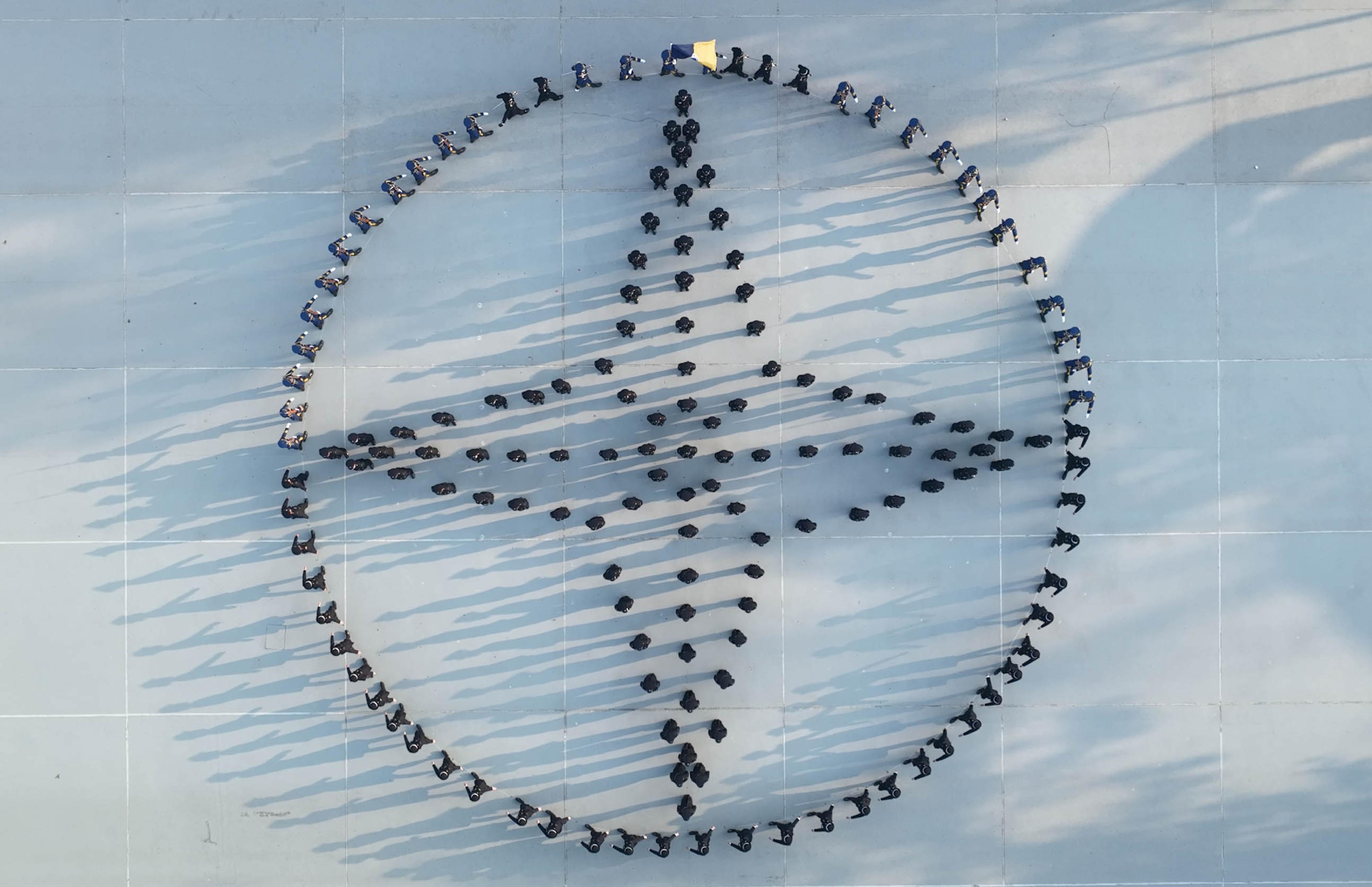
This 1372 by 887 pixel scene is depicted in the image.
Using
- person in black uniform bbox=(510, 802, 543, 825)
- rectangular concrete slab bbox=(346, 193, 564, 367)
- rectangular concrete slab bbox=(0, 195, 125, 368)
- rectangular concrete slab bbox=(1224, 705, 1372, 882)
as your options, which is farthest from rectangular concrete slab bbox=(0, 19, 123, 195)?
rectangular concrete slab bbox=(1224, 705, 1372, 882)

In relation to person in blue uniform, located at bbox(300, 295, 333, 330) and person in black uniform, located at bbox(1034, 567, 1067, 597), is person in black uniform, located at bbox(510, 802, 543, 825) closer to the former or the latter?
person in blue uniform, located at bbox(300, 295, 333, 330)

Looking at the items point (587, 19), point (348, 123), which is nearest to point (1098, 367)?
point (587, 19)

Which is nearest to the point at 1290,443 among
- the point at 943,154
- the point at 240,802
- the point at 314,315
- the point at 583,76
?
the point at 943,154

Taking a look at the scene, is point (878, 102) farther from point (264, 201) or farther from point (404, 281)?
point (264, 201)

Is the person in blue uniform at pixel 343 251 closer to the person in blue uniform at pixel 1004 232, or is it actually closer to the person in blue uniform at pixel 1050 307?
the person in blue uniform at pixel 1004 232

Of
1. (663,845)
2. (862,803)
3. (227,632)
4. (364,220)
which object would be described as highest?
(364,220)

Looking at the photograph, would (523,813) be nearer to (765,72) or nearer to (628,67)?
(628,67)

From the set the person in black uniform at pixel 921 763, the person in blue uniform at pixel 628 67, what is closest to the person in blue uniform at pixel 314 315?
the person in blue uniform at pixel 628 67
